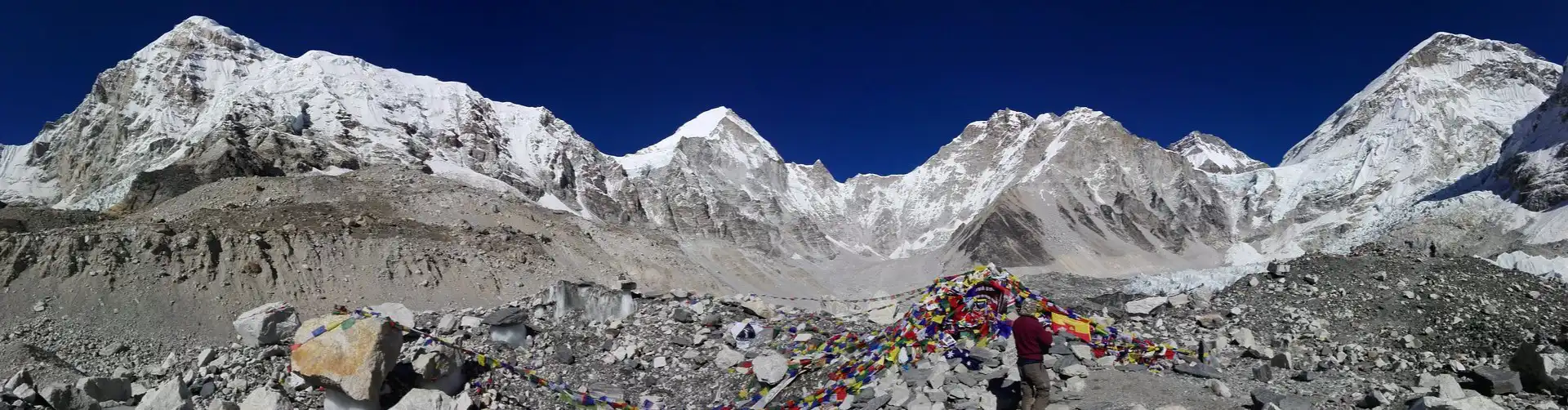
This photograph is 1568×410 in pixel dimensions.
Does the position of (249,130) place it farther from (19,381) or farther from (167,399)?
(167,399)

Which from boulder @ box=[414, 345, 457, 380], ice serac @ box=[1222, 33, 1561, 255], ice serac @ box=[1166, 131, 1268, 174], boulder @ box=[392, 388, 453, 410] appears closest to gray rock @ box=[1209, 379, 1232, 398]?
boulder @ box=[392, 388, 453, 410]

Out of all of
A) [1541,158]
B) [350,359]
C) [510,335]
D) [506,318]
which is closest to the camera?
[350,359]

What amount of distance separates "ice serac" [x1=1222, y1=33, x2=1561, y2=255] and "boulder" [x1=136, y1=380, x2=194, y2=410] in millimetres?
103048

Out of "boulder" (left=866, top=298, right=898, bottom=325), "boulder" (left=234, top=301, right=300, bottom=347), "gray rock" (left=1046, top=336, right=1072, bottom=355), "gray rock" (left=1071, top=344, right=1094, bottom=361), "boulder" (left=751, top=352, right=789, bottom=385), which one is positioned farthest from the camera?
"boulder" (left=866, top=298, right=898, bottom=325)

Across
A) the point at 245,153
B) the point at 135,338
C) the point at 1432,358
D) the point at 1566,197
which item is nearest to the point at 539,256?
the point at 135,338

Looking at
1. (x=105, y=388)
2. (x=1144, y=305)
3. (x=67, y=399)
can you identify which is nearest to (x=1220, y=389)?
(x=1144, y=305)

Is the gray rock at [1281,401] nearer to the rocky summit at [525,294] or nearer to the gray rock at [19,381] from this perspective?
the rocky summit at [525,294]

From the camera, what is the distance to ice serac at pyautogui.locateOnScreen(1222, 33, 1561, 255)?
103562 millimetres

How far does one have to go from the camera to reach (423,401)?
8.81 metres

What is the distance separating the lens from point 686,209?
110625 mm

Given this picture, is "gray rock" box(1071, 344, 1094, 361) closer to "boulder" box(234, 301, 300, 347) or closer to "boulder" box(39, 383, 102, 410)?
"boulder" box(234, 301, 300, 347)

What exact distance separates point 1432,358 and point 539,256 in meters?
26.9

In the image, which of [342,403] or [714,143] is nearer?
[342,403]

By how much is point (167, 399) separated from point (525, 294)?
1757 cm
